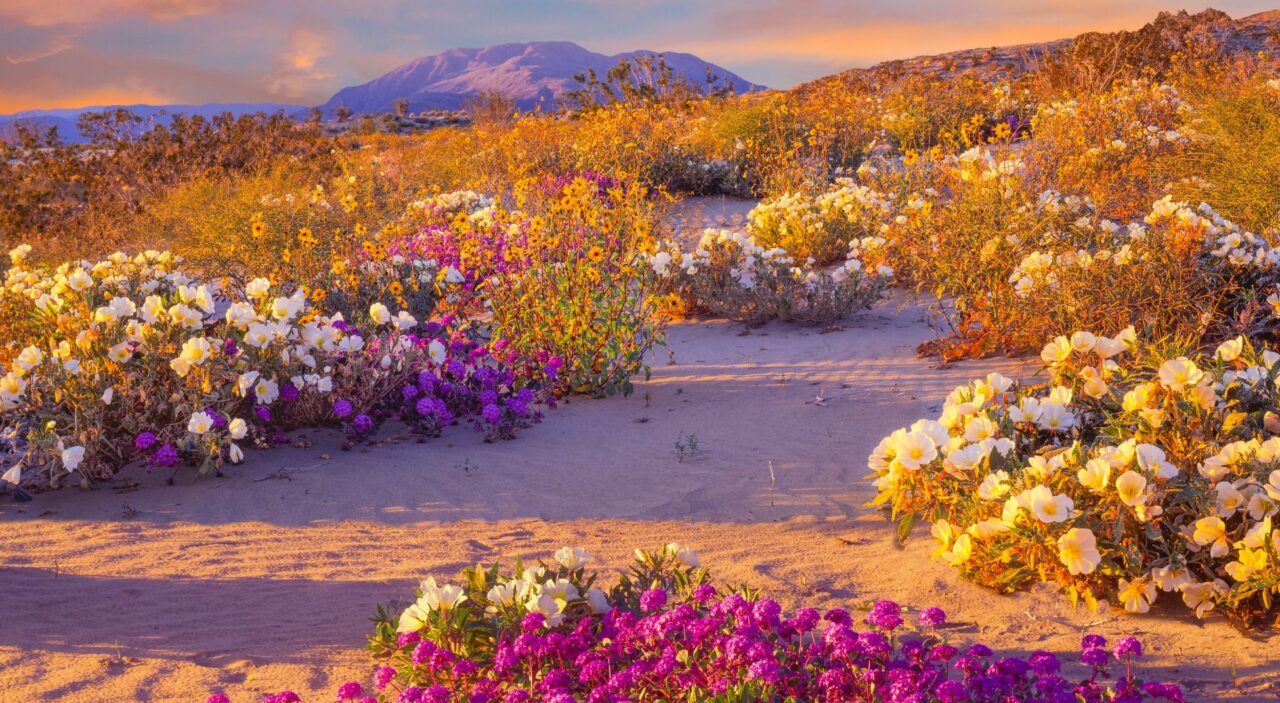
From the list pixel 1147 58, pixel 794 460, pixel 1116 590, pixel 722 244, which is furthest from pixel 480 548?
pixel 1147 58

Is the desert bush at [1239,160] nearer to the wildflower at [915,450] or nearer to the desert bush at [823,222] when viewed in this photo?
the desert bush at [823,222]

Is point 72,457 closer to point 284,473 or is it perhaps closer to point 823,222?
point 284,473

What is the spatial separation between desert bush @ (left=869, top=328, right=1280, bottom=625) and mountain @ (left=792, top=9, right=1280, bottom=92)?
1309 centimetres

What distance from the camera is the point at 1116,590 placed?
9.95 feet

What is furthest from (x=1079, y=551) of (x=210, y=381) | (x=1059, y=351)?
(x=210, y=381)

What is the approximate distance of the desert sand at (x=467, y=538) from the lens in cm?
285

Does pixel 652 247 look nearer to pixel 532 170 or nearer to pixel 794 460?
pixel 794 460

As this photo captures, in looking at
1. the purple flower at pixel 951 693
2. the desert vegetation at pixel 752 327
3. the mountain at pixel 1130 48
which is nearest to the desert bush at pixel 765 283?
the desert vegetation at pixel 752 327

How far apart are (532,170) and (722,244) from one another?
17.6ft

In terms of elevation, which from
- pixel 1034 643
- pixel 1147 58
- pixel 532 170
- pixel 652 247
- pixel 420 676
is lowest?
pixel 1034 643

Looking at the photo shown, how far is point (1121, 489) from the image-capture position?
283cm

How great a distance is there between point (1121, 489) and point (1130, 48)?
59.8 ft

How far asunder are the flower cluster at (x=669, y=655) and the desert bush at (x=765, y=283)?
4.66 m

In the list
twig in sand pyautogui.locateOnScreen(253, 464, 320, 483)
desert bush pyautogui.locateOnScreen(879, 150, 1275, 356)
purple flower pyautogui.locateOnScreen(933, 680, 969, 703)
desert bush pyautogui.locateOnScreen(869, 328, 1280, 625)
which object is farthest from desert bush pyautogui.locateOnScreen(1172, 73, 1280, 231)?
twig in sand pyautogui.locateOnScreen(253, 464, 320, 483)
